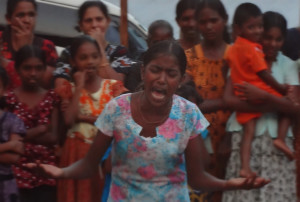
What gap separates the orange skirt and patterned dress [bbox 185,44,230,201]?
829 mm

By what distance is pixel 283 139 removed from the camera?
189 inches

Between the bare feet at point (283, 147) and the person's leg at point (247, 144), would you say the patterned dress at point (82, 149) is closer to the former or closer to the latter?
the person's leg at point (247, 144)

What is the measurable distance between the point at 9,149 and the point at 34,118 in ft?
1.29

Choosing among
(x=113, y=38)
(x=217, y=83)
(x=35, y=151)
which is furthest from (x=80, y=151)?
(x=113, y=38)

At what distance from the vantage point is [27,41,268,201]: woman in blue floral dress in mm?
3357

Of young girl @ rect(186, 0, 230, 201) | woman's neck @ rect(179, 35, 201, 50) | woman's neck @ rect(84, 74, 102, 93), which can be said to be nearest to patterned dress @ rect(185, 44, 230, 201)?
young girl @ rect(186, 0, 230, 201)

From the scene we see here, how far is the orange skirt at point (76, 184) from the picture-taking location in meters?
4.75

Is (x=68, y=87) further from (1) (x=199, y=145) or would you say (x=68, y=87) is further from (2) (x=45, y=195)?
(1) (x=199, y=145)

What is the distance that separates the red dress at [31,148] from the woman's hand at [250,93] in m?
1.35

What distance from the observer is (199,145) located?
3.48m

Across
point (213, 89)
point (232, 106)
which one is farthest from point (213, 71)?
point (232, 106)

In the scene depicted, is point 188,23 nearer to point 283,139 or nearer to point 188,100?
point 188,100

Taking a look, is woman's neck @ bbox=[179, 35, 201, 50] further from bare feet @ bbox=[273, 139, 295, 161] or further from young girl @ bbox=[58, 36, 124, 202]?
bare feet @ bbox=[273, 139, 295, 161]

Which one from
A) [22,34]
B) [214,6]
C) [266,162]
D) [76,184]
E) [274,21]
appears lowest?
[76,184]
